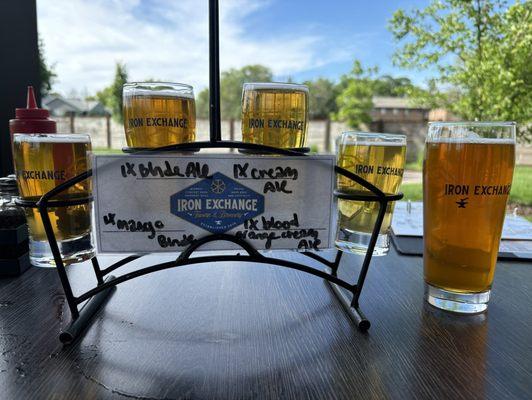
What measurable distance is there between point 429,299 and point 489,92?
3690 mm

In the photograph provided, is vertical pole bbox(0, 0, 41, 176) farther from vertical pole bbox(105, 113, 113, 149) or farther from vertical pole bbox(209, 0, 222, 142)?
vertical pole bbox(105, 113, 113, 149)

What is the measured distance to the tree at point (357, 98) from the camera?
8.85m

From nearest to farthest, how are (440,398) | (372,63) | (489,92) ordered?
(440,398)
(489,92)
(372,63)

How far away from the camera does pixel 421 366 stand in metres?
0.38

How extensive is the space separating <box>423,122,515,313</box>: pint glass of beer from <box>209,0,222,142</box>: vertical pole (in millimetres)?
278

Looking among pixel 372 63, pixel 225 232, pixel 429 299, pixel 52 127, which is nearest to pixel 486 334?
pixel 429 299

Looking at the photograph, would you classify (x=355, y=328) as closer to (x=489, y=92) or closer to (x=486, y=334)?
(x=486, y=334)

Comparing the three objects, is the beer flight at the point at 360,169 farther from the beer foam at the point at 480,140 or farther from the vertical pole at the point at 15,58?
the vertical pole at the point at 15,58

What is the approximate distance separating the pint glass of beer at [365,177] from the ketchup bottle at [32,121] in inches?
18.2

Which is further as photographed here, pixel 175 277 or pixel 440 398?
pixel 175 277

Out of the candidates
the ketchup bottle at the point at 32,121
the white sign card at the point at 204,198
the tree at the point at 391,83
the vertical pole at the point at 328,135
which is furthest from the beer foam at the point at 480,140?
the vertical pole at the point at 328,135

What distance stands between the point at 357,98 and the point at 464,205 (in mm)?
9217

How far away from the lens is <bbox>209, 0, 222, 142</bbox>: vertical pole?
1.48 ft

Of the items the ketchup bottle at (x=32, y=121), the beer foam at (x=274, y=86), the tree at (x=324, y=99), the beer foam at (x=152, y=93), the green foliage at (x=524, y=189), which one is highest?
the tree at (x=324, y=99)
